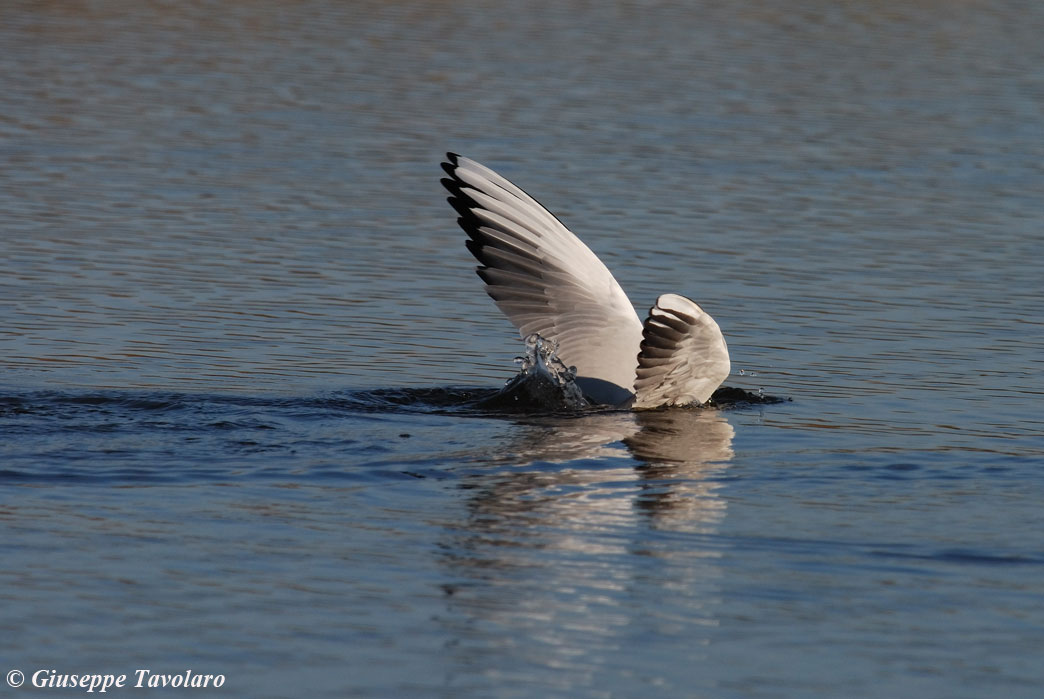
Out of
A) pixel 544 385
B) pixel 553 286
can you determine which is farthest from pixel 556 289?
pixel 544 385

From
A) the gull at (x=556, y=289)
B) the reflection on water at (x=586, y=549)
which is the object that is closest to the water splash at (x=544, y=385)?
the gull at (x=556, y=289)

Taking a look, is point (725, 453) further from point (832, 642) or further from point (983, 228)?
point (983, 228)

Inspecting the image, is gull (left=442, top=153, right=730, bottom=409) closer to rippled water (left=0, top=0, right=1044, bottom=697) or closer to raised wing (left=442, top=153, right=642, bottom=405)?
raised wing (left=442, top=153, right=642, bottom=405)

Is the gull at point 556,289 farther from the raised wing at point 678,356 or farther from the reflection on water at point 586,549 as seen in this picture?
the reflection on water at point 586,549

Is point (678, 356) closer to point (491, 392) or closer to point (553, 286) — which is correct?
point (553, 286)

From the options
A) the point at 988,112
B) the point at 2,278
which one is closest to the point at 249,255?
the point at 2,278

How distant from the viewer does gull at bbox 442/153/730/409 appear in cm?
923

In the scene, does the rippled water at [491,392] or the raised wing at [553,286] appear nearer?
the rippled water at [491,392]

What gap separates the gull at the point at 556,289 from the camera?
30.3ft

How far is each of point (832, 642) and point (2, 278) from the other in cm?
753

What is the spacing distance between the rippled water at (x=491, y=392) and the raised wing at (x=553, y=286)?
324 millimetres

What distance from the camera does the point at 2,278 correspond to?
11.7 meters

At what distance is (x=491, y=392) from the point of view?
9.48m

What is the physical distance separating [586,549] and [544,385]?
2.77m
